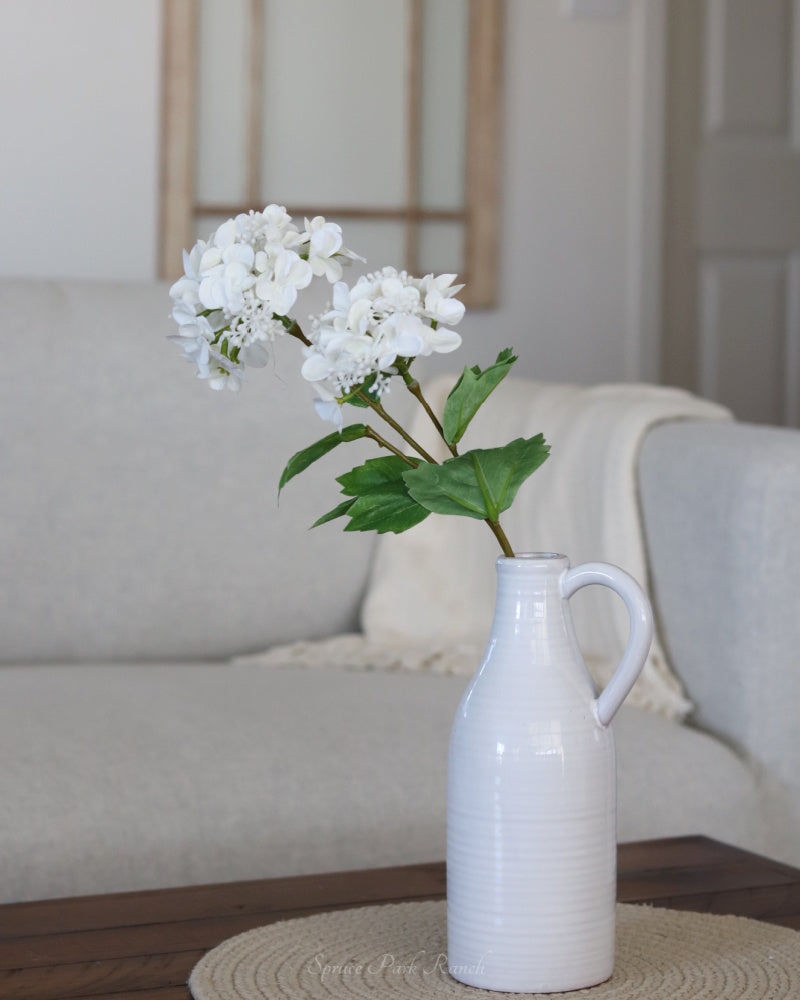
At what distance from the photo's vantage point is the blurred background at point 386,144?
2488 mm

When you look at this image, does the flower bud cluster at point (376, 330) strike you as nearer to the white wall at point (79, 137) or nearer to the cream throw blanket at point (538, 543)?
the cream throw blanket at point (538, 543)

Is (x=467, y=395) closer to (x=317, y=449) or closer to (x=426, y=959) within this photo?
(x=317, y=449)

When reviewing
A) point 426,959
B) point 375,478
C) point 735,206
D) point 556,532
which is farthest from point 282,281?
point 735,206

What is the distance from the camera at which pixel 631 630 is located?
74 centimetres

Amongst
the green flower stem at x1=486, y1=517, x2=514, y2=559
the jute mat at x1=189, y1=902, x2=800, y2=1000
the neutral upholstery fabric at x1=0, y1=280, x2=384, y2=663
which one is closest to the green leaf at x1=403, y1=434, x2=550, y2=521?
the green flower stem at x1=486, y1=517, x2=514, y2=559

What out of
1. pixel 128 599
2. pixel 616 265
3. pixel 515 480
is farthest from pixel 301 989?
pixel 616 265

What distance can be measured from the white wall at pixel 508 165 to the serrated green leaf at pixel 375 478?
6.20 feet

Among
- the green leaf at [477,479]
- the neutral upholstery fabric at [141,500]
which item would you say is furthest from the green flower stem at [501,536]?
the neutral upholstery fabric at [141,500]

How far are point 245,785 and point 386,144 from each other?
1.73 metres

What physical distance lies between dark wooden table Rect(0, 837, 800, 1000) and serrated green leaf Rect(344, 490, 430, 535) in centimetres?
28

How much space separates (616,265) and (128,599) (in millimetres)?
1517

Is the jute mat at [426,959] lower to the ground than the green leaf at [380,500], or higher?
lower

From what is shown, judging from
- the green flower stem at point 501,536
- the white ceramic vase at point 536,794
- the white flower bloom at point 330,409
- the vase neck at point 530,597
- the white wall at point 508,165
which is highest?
the white wall at point 508,165

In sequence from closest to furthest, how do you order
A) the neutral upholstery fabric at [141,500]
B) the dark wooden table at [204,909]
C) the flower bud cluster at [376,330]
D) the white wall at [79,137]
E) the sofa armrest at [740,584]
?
the flower bud cluster at [376,330] < the dark wooden table at [204,909] < the sofa armrest at [740,584] < the neutral upholstery fabric at [141,500] < the white wall at [79,137]
